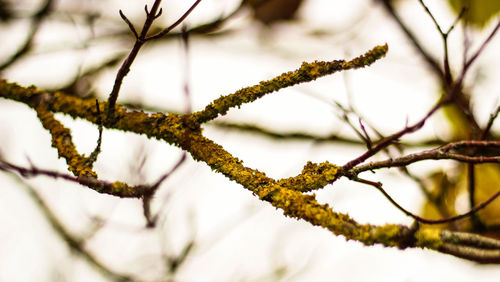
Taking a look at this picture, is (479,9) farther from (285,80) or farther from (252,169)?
(252,169)

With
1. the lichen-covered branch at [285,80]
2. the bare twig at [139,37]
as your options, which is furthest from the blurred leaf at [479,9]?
the bare twig at [139,37]

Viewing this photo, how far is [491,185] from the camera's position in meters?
2.24

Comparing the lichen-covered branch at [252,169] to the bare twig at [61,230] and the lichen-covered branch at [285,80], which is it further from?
the bare twig at [61,230]

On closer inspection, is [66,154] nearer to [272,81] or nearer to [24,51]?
[272,81]

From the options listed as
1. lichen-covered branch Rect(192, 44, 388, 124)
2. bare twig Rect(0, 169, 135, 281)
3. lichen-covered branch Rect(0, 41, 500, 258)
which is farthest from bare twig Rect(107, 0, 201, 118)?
bare twig Rect(0, 169, 135, 281)

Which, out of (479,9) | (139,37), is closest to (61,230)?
(139,37)

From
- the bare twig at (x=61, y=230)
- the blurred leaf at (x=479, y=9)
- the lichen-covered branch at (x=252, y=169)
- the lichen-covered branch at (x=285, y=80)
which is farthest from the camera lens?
the bare twig at (x=61, y=230)

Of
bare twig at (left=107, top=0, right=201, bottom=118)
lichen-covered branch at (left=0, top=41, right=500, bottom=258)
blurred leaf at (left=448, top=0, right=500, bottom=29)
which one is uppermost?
blurred leaf at (left=448, top=0, right=500, bottom=29)

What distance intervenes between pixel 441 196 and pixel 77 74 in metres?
2.29

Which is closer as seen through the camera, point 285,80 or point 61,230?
point 285,80

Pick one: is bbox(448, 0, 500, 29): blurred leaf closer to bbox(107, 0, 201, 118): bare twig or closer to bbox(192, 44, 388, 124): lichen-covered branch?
bbox(192, 44, 388, 124): lichen-covered branch

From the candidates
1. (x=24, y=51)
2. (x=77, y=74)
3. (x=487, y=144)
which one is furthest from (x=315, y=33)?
(x=487, y=144)

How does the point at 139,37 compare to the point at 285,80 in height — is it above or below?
above

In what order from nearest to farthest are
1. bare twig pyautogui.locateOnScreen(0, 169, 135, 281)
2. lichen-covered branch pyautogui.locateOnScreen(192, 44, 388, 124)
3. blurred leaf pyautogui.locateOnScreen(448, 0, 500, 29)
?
1. lichen-covered branch pyautogui.locateOnScreen(192, 44, 388, 124)
2. blurred leaf pyautogui.locateOnScreen(448, 0, 500, 29)
3. bare twig pyautogui.locateOnScreen(0, 169, 135, 281)
